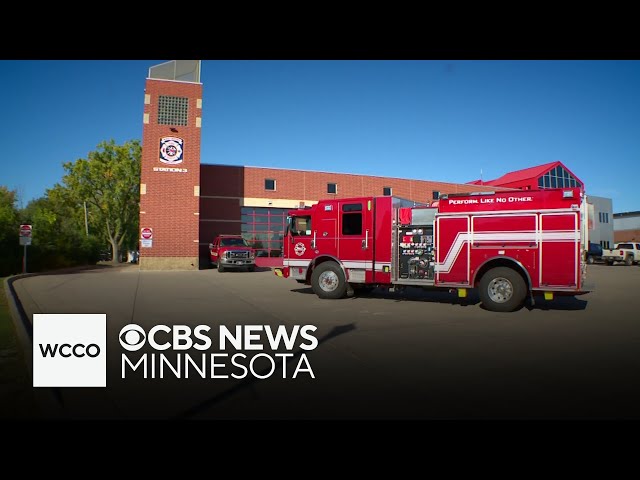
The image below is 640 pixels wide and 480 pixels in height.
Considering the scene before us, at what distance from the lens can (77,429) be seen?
3.88m

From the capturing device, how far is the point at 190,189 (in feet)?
100

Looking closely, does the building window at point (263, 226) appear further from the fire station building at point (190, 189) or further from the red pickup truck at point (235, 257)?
the red pickup truck at point (235, 257)

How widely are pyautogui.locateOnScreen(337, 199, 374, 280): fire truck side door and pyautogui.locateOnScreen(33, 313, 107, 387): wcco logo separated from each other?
23.9 ft

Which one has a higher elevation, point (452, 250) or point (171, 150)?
point (171, 150)

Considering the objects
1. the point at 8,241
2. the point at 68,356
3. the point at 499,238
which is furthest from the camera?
the point at 8,241

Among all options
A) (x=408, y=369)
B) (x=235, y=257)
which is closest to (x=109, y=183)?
(x=235, y=257)

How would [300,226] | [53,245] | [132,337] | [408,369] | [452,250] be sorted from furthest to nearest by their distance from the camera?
1. [53,245]
2. [300,226]
3. [452,250]
4. [132,337]
5. [408,369]

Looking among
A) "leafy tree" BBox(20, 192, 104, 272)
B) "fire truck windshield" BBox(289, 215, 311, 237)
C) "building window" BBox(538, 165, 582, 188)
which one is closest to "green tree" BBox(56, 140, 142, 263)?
"leafy tree" BBox(20, 192, 104, 272)

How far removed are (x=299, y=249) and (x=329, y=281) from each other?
149 cm

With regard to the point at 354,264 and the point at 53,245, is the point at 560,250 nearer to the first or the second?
the point at 354,264

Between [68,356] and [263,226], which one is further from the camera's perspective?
[263,226]

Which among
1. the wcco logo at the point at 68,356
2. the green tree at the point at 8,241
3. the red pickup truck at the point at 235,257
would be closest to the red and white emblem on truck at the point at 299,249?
the wcco logo at the point at 68,356

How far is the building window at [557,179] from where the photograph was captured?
52.7 metres

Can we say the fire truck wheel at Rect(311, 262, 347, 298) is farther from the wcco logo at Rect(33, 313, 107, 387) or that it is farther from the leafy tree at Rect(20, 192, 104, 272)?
the leafy tree at Rect(20, 192, 104, 272)
